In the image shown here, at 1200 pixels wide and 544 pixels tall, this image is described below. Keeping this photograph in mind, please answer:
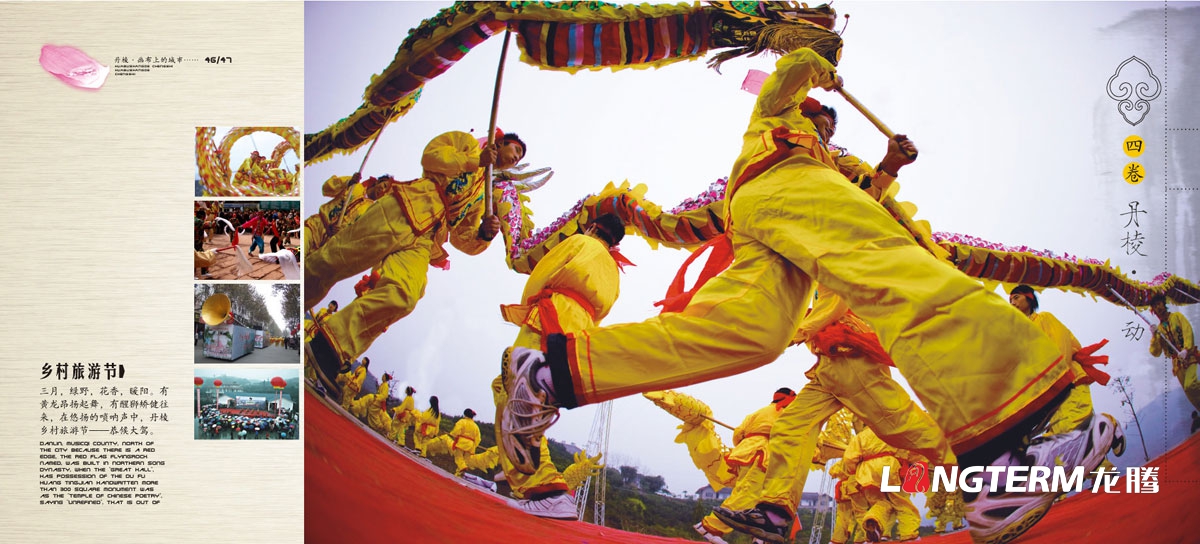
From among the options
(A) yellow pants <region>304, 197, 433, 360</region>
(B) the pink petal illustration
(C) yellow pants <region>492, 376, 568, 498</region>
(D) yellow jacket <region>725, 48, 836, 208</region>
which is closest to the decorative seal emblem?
(D) yellow jacket <region>725, 48, 836, 208</region>

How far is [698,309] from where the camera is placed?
258 centimetres

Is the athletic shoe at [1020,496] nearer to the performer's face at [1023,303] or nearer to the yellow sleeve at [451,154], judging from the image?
the performer's face at [1023,303]

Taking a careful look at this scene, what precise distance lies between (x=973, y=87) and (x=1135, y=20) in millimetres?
637

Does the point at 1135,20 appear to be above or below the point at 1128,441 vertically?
above

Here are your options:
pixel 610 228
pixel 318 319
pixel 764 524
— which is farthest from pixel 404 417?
pixel 764 524

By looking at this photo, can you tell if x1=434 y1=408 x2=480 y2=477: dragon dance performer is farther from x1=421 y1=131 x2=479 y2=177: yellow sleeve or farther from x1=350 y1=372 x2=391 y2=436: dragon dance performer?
x1=421 y1=131 x2=479 y2=177: yellow sleeve

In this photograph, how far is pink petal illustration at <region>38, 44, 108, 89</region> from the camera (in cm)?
321

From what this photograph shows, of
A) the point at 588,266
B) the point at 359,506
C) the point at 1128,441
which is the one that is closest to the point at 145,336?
the point at 359,506

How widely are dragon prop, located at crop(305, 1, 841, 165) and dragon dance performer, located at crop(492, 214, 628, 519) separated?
599 mm

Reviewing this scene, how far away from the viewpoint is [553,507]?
3.06m

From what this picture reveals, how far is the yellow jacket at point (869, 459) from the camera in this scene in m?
3.02

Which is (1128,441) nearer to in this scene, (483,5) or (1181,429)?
(1181,429)

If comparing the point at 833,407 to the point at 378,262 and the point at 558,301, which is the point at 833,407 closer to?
the point at 558,301

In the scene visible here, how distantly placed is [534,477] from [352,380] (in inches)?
29.4
